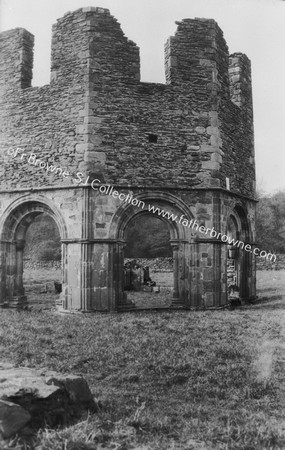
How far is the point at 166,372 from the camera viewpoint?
6113mm

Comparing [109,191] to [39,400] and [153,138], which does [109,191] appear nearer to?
[153,138]

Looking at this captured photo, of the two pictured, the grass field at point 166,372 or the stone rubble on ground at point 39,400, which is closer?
the stone rubble on ground at point 39,400

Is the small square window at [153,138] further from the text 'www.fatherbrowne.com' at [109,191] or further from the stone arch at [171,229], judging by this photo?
the text 'www.fatherbrowne.com' at [109,191]

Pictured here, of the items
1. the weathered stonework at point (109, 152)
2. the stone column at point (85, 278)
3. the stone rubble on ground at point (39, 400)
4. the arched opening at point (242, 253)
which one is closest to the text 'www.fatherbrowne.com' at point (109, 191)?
the weathered stonework at point (109, 152)

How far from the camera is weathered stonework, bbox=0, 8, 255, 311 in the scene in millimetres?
11391

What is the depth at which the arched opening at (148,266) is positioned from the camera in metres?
14.7

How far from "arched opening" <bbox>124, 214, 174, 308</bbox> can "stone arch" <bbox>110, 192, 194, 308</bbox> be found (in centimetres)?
40

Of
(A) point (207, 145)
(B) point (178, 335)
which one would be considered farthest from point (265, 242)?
(B) point (178, 335)

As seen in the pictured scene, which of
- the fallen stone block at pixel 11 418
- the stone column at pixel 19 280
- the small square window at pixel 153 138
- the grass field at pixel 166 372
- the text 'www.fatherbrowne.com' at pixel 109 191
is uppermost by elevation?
the small square window at pixel 153 138

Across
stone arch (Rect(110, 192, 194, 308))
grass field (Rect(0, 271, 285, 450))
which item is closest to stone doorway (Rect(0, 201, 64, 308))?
grass field (Rect(0, 271, 285, 450))

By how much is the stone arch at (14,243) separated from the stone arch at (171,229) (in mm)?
2122

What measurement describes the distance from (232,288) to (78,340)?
8551 millimetres

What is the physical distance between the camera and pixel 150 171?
11.8 m

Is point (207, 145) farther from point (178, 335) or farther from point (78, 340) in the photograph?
point (78, 340)
